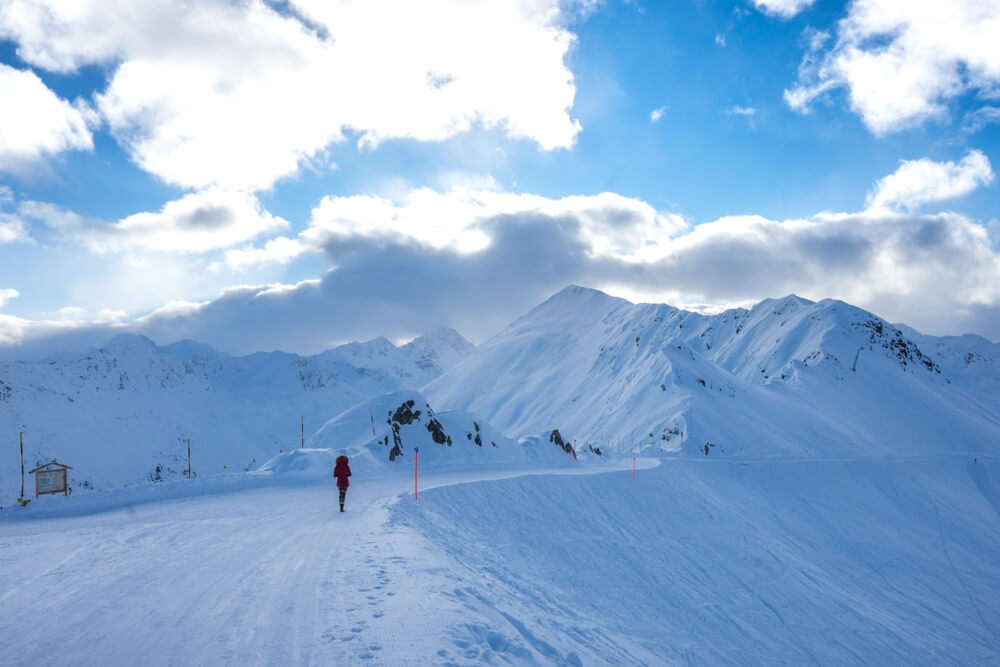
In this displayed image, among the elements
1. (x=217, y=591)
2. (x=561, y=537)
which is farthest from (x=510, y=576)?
(x=561, y=537)

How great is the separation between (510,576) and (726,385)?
5709 cm

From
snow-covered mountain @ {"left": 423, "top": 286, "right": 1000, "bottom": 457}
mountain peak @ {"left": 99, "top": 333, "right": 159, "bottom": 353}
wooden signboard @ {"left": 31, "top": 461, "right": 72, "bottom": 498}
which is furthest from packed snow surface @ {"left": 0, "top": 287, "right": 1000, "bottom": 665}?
mountain peak @ {"left": 99, "top": 333, "right": 159, "bottom": 353}

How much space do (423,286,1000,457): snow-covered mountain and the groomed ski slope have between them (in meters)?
15.3

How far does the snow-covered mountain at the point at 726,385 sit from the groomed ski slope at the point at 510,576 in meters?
15.3

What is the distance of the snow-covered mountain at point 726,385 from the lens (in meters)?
58.2

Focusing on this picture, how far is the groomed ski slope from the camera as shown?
8.01m

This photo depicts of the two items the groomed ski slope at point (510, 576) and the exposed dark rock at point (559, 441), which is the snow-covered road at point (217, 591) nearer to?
the groomed ski slope at point (510, 576)

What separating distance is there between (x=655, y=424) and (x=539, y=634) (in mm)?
49437

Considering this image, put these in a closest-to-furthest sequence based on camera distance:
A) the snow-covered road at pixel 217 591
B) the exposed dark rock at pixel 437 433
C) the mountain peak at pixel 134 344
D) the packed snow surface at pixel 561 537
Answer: the snow-covered road at pixel 217 591 → the packed snow surface at pixel 561 537 → the exposed dark rock at pixel 437 433 → the mountain peak at pixel 134 344

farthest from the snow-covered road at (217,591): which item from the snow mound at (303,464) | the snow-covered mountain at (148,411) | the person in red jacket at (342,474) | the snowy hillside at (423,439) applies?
the snow-covered mountain at (148,411)

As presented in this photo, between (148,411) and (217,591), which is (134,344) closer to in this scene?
(148,411)

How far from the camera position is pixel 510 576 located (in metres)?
14.3

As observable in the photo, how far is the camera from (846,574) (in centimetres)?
2973

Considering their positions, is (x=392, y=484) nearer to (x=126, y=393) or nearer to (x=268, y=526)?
(x=268, y=526)
